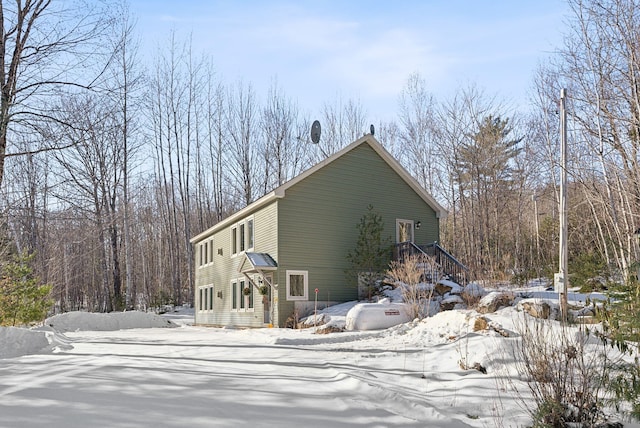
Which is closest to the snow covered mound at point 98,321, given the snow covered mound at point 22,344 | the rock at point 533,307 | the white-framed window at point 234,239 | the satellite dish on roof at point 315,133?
the white-framed window at point 234,239

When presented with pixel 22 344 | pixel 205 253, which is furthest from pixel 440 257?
pixel 22 344

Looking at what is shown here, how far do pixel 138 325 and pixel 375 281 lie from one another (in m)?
11.8

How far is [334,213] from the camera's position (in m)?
21.4

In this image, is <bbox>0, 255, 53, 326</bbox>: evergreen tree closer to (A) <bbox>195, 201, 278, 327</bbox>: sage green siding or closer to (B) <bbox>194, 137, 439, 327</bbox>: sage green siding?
(A) <bbox>195, 201, 278, 327</bbox>: sage green siding

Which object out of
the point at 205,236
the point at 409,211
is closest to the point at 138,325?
the point at 205,236

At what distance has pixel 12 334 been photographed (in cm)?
1072

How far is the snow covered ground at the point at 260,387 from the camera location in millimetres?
5113

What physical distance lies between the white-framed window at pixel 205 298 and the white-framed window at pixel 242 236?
3.80m

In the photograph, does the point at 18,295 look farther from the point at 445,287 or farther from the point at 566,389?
the point at 566,389

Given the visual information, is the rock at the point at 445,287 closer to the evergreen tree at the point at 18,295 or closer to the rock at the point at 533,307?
the rock at the point at 533,307

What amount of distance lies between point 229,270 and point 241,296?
2147 millimetres

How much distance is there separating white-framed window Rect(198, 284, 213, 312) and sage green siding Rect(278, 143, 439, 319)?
29.3ft

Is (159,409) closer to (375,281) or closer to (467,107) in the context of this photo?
(375,281)

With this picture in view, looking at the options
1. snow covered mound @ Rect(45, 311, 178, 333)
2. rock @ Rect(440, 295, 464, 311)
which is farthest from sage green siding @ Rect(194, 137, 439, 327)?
rock @ Rect(440, 295, 464, 311)
